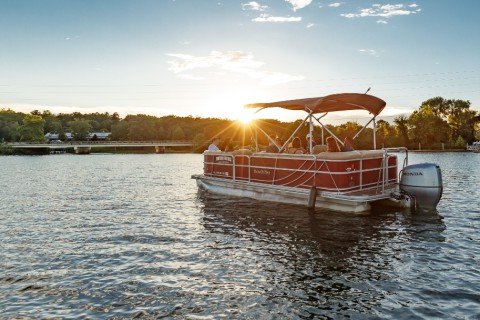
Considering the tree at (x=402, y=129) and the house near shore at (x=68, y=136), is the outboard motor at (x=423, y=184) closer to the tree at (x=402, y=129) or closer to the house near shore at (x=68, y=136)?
the tree at (x=402, y=129)

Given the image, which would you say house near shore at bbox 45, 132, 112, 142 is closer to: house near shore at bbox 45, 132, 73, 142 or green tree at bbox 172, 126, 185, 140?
house near shore at bbox 45, 132, 73, 142

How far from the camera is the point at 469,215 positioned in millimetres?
15391

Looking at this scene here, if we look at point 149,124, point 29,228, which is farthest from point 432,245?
point 149,124

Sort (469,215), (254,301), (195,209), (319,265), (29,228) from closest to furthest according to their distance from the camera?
1. (254,301)
2. (319,265)
3. (29,228)
4. (469,215)
5. (195,209)

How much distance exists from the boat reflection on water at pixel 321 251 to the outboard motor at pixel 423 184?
56cm

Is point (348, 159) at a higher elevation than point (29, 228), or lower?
higher

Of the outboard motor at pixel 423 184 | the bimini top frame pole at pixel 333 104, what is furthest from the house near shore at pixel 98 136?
the outboard motor at pixel 423 184

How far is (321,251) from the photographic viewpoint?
34.1ft

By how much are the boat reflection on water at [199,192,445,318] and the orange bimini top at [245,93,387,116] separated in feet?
14.4

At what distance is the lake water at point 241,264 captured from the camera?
707 cm

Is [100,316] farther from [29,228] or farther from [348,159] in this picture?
[348,159]

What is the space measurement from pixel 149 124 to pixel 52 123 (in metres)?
51.3

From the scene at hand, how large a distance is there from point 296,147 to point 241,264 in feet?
33.7

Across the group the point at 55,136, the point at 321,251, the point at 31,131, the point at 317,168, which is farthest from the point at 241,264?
the point at 55,136
